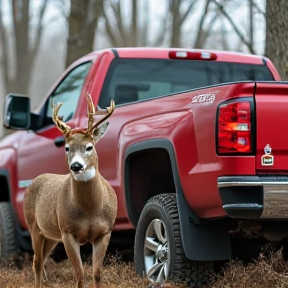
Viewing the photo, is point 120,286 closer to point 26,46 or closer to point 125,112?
point 125,112

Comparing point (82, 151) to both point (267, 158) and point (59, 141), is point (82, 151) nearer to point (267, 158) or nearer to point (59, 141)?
point (267, 158)

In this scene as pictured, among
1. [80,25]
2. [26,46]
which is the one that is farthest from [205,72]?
[26,46]

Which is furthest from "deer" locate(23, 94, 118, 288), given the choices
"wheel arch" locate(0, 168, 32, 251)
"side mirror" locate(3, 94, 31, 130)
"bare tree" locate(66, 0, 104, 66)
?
"bare tree" locate(66, 0, 104, 66)

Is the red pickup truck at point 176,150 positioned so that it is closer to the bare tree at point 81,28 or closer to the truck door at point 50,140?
the truck door at point 50,140

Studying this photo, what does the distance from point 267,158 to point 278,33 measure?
4.52m

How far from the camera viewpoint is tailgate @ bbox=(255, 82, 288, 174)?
17.9 feet

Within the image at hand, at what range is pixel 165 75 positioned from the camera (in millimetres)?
8188

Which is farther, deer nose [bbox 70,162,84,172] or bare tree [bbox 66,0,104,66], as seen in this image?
bare tree [bbox 66,0,104,66]

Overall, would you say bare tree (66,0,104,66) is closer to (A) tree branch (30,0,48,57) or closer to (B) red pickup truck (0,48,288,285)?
(B) red pickup truck (0,48,288,285)

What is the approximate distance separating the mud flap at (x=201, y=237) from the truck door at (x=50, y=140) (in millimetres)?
2196

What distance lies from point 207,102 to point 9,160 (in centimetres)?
400

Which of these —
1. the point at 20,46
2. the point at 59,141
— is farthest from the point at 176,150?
the point at 20,46

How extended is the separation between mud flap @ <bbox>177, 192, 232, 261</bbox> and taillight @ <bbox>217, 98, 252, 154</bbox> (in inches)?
26.5

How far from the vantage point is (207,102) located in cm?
580
